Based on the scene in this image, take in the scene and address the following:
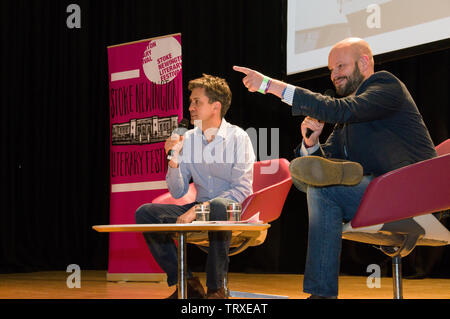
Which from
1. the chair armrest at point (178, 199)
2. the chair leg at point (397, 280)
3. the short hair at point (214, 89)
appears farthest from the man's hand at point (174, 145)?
the chair leg at point (397, 280)

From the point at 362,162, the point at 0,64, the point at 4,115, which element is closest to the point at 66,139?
the point at 4,115

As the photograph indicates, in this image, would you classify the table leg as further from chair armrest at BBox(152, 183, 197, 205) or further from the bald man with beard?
chair armrest at BBox(152, 183, 197, 205)

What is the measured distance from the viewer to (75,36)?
5.10 m

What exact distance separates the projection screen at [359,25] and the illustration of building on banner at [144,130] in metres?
0.93

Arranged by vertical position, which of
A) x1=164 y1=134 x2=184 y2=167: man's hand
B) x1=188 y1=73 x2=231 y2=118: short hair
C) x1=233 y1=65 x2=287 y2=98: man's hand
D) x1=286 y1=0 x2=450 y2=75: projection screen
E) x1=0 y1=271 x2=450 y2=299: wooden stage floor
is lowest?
x1=0 y1=271 x2=450 y2=299: wooden stage floor

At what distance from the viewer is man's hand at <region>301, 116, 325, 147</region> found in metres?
2.12

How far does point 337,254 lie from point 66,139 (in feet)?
12.7

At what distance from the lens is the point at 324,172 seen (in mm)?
1740

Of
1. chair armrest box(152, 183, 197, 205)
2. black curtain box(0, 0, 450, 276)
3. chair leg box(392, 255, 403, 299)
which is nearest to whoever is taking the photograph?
chair leg box(392, 255, 403, 299)

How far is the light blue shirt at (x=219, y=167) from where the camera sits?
2666mm

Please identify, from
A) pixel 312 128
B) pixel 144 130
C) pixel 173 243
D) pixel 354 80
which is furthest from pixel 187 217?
pixel 144 130

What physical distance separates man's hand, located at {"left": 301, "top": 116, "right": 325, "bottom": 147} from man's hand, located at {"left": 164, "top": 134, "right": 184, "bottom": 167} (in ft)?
2.27

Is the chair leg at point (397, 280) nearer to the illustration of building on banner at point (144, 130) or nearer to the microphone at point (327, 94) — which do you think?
the microphone at point (327, 94)

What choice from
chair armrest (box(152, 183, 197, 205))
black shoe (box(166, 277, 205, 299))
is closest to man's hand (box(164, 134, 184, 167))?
chair armrest (box(152, 183, 197, 205))
